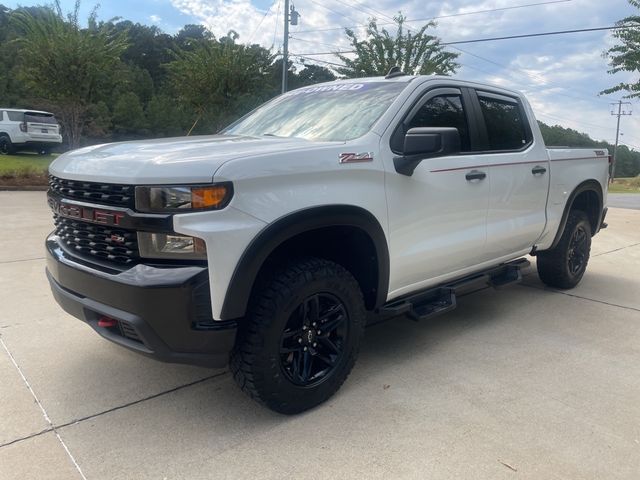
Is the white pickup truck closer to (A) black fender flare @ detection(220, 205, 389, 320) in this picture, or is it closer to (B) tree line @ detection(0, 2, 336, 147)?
(A) black fender flare @ detection(220, 205, 389, 320)

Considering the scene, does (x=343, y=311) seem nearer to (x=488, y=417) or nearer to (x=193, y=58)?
(x=488, y=417)

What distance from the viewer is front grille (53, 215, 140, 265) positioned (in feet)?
8.41

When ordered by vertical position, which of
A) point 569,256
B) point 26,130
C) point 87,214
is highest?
point 26,130

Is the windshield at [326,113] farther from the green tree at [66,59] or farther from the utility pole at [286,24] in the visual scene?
the utility pole at [286,24]

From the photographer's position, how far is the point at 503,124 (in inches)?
177

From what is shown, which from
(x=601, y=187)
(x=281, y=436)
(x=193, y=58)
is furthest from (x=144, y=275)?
(x=193, y=58)

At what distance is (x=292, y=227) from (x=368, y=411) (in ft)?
3.86

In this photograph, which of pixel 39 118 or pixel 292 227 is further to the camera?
pixel 39 118

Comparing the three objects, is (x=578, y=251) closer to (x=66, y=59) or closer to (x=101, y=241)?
(x=101, y=241)

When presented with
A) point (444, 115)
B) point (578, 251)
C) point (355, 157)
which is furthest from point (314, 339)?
point (578, 251)

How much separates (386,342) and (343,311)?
115 cm

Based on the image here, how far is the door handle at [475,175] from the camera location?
12.6ft

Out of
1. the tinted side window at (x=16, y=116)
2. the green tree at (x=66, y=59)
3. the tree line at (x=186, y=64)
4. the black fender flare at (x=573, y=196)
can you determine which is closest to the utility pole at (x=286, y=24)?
the tree line at (x=186, y=64)

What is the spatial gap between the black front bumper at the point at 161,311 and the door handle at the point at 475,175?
2127 millimetres
